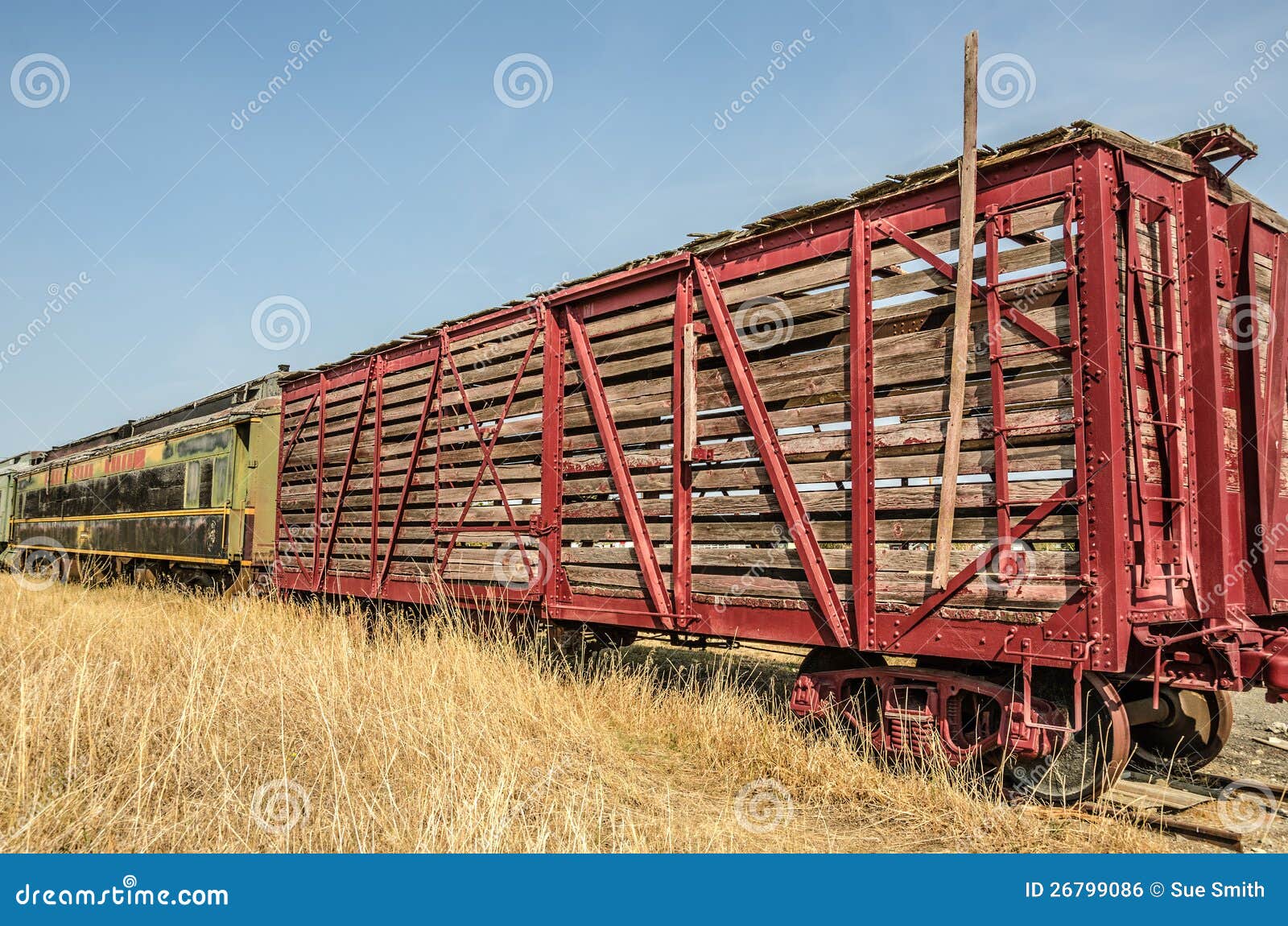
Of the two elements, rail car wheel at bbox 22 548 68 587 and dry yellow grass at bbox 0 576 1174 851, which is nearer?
dry yellow grass at bbox 0 576 1174 851

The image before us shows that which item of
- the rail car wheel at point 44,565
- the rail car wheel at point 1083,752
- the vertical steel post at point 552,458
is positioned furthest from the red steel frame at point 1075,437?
the rail car wheel at point 44,565

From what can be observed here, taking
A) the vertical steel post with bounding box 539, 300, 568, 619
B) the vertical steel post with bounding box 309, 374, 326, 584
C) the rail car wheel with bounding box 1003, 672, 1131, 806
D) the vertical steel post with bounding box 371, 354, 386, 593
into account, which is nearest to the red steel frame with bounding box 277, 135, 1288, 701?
the rail car wheel with bounding box 1003, 672, 1131, 806

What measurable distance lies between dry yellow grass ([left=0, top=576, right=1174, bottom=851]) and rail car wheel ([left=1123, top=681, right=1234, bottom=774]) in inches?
46.0

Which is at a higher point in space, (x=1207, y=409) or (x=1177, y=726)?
(x=1207, y=409)

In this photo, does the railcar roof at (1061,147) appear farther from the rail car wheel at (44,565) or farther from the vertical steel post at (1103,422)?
Result: the rail car wheel at (44,565)

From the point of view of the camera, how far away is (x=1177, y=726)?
5922mm

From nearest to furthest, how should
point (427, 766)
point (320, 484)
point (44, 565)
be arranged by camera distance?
point (427, 766)
point (320, 484)
point (44, 565)

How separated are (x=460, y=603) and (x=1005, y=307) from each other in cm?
612

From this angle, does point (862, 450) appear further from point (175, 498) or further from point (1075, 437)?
point (175, 498)

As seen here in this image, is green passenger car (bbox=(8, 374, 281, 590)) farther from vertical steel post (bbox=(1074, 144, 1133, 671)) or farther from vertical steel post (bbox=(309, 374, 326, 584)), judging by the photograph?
vertical steel post (bbox=(1074, 144, 1133, 671))

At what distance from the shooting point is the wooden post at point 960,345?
5086 millimetres

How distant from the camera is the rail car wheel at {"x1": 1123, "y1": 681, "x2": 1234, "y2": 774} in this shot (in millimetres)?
5637

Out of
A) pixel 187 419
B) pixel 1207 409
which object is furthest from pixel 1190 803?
pixel 187 419

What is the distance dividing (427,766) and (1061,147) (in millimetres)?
4969
